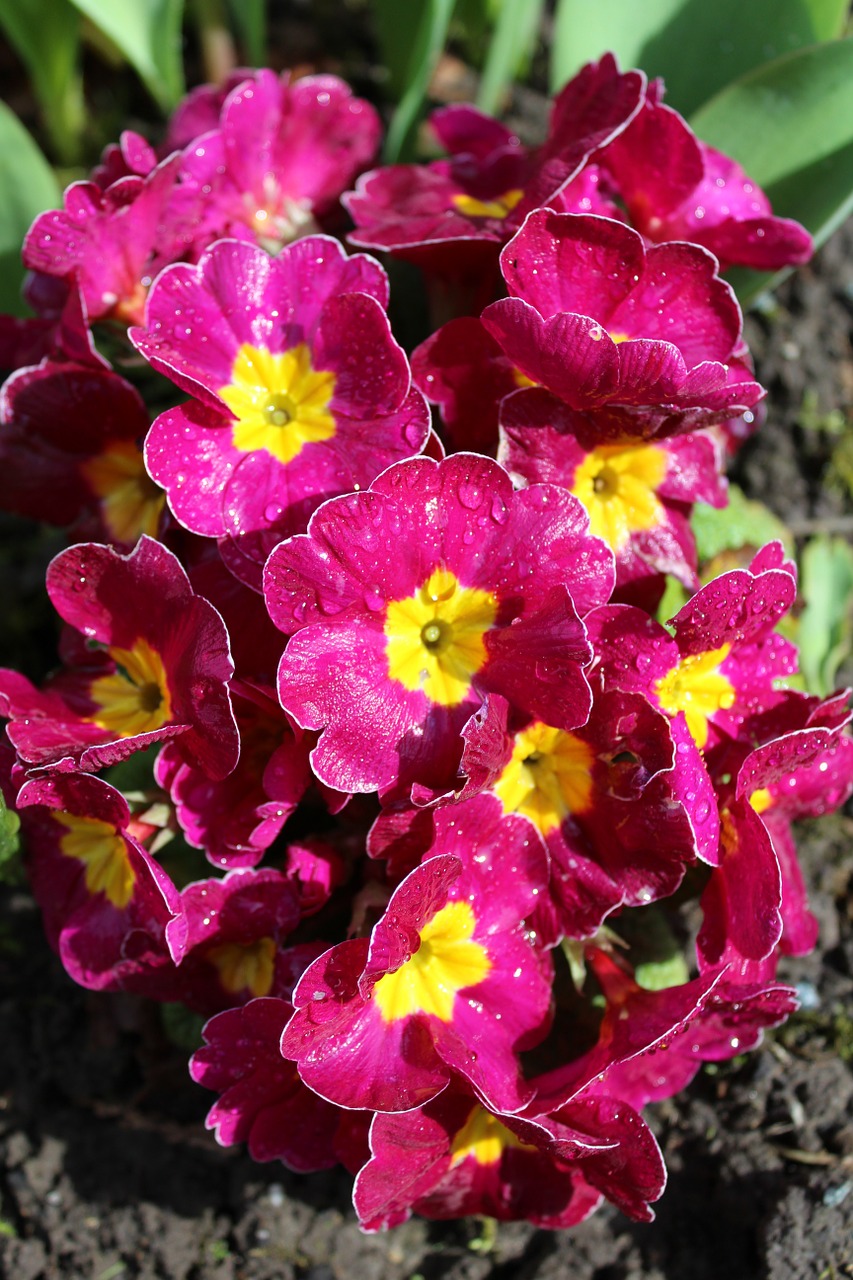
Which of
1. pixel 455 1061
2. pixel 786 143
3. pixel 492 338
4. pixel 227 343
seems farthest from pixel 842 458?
pixel 455 1061

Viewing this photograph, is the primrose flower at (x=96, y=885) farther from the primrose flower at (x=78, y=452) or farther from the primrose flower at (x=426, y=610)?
the primrose flower at (x=78, y=452)

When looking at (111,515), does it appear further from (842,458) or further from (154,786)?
(842,458)

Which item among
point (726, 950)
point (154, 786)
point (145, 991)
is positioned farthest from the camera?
point (154, 786)

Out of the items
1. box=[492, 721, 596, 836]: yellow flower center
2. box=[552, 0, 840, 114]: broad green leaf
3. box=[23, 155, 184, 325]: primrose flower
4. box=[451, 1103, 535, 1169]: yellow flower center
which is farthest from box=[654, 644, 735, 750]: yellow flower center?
box=[552, 0, 840, 114]: broad green leaf

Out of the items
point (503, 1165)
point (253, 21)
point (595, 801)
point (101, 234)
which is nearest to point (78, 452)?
point (101, 234)

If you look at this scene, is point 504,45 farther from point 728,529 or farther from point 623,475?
point 623,475

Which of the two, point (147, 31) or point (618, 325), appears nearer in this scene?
point (618, 325)

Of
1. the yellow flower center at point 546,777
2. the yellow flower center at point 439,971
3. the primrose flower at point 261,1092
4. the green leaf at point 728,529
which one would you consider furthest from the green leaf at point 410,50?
the primrose flower at point 261,1092
